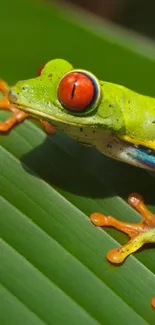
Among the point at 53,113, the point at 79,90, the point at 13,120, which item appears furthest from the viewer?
the point at 13,120

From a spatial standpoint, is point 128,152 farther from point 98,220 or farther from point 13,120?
point 13,120

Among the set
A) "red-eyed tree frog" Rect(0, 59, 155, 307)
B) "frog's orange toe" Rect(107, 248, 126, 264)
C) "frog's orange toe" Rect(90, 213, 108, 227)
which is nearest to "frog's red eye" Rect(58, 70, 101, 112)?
"red-eyed tree frog" Rect(0, 59, 155, 307)

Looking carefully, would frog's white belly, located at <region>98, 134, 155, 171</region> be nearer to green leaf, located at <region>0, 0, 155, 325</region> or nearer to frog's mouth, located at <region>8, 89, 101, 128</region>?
green leaf, located at <region>0, 0, 155, 325</region>

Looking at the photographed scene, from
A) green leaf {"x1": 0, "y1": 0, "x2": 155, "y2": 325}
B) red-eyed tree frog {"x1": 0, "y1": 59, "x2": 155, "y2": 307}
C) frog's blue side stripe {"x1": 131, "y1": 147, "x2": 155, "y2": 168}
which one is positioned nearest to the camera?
green leaf {"x1": 0, "y1": 0, "x2": 155, "y2": 325}

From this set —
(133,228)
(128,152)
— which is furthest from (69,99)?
(133,228)

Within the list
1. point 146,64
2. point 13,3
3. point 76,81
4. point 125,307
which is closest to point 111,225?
point 125,307

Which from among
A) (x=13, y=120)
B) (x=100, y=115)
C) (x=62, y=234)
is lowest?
(x=62, y=234)

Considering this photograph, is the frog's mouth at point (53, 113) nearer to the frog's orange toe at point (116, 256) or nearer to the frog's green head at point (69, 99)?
the frog's green head at point (69, 99)
